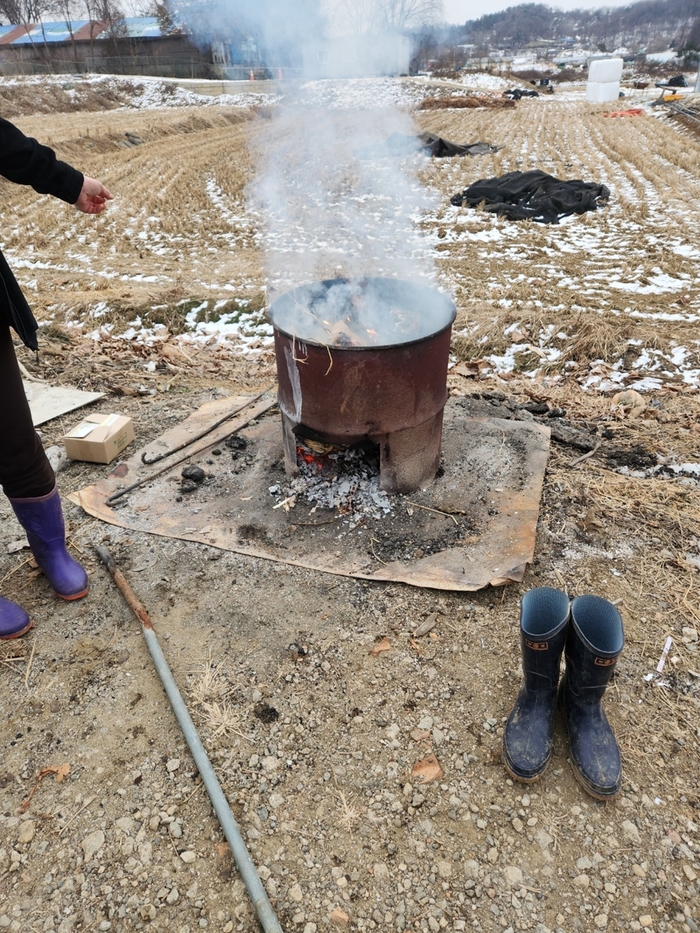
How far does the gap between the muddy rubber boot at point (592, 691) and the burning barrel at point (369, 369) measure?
55.3 inches

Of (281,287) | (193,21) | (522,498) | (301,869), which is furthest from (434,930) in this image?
(281,287)

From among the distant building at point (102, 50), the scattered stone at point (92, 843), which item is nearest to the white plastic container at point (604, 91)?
the distant building at point (102, 50)

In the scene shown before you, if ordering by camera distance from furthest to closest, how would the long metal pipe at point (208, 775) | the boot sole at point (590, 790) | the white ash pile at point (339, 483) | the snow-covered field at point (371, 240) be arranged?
the snow-covered field at point (371, 240)
the white ash pile at point (339, 483)
the boot sole at point (590, 790)
the long metal pipe at point (208, 775)

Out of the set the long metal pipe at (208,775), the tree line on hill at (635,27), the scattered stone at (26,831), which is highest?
the tree line on hill at (635,27)

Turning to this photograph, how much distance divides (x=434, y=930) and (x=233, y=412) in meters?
3.54

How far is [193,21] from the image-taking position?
4883mm

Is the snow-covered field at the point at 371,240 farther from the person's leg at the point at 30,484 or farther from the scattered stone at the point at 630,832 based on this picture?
the scattered stone at the point at 630,832

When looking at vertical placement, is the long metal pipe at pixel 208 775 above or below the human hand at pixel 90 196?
below

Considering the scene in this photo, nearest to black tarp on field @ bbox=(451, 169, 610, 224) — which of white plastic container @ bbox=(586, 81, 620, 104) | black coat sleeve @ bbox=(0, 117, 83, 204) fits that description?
black coat sleeve @ bbox=(0, 117, 83, 204)

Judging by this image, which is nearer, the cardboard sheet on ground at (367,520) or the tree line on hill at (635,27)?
the cardboard sheet on ground at (367,520)

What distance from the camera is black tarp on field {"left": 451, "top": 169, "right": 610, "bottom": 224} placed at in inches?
436

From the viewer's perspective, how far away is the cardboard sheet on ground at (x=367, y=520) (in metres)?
3.01

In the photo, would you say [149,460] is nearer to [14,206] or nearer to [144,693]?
[144,693]

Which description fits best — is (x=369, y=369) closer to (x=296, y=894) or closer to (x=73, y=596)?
(x=73, y=596)
